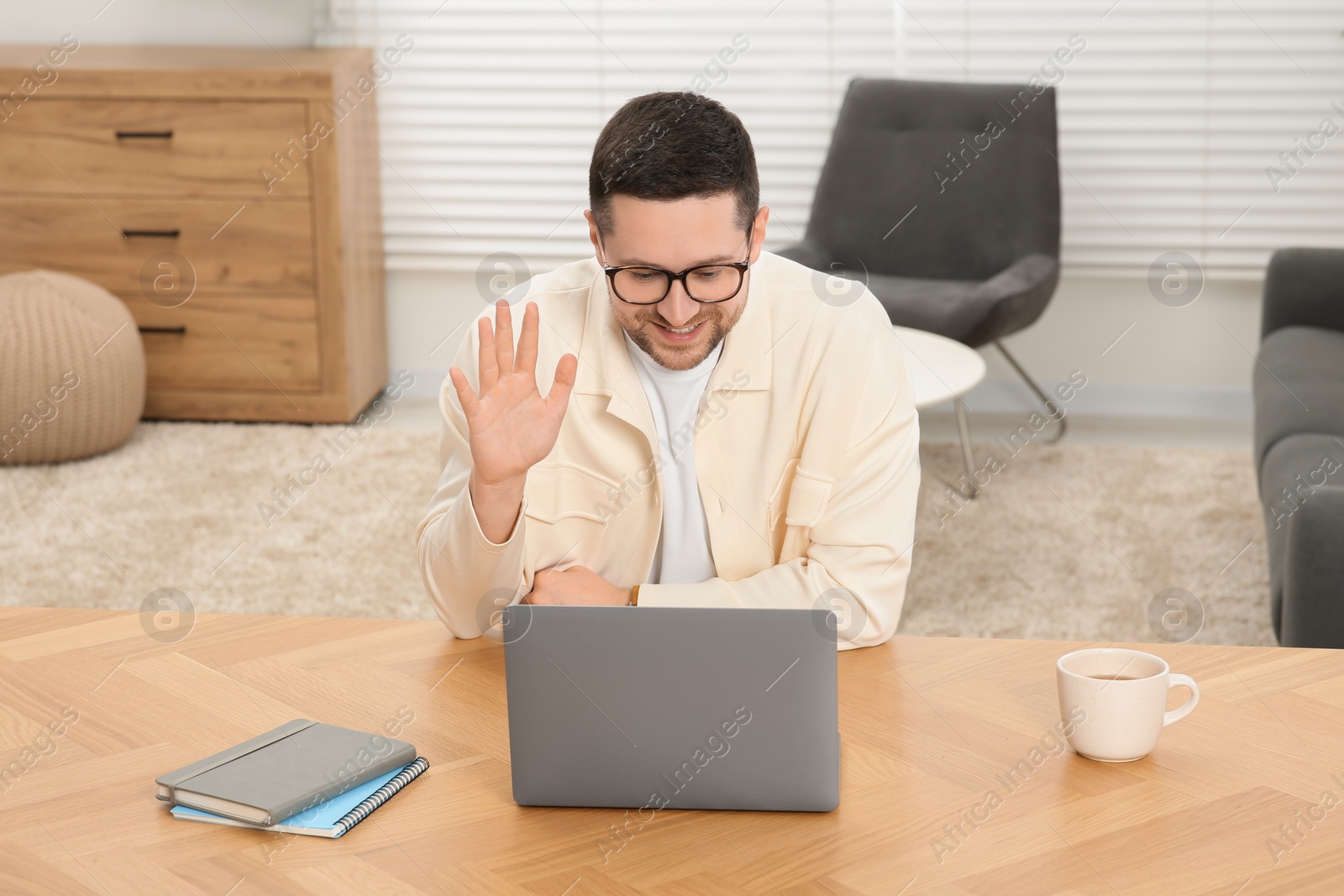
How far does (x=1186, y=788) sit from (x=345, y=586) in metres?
2.29

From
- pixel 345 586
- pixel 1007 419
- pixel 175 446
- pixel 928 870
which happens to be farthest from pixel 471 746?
pixel 1007 419

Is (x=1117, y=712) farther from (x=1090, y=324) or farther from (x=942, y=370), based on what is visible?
(x=1090, y=324)

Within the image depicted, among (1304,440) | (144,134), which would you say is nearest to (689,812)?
(1304,440)

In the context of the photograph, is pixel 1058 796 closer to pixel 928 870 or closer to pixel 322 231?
pixel 928 870

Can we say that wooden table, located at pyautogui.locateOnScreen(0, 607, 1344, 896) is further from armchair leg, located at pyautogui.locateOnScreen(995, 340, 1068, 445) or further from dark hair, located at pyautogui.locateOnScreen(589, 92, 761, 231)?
armchair leg, located at pyautogui.locateOnScreen(995, 340, 1068, 445)

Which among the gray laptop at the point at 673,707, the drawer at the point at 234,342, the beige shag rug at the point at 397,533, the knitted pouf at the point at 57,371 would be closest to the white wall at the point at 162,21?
the drawer at the point at 234,342

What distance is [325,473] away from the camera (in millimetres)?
3828

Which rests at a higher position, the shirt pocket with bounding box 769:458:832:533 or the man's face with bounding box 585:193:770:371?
the man's face with bounding box 585:193:770:371

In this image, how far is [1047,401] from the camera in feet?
14.1

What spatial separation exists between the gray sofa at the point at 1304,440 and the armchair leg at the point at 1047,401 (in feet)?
2.65

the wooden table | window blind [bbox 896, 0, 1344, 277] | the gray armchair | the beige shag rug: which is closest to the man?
the wooden table

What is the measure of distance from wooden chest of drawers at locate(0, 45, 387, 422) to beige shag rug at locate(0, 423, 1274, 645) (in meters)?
0.22

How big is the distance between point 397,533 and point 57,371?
124 cm

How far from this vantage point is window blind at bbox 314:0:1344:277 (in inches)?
167
